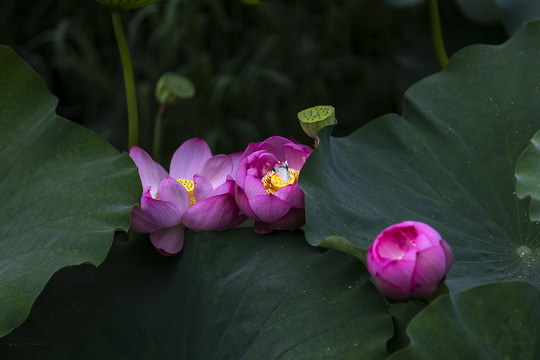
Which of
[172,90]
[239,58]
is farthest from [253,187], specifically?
[239,58]

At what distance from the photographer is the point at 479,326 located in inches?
21.6

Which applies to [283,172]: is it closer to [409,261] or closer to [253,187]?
[253,187]

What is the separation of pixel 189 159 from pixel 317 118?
22 centimetres

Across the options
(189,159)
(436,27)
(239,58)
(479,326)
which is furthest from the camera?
(239,58)

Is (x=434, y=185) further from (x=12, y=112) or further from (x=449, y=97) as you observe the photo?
(x=12, y=112)

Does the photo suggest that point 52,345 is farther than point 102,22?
No

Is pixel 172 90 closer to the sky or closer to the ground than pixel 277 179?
closer to the ground

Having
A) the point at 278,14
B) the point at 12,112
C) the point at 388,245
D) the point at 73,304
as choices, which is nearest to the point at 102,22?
the point at 278,14

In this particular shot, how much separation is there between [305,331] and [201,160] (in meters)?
0.32

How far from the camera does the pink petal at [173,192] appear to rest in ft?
2.45

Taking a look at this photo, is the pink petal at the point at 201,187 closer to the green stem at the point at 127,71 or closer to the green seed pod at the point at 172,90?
the green stem at the point at 127,71

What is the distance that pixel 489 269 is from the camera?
2.39ft

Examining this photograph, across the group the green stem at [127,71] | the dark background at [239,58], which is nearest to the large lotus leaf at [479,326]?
the green stem at [127,71]

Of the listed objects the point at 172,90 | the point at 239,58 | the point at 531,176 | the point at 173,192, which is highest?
the point at 531,176
